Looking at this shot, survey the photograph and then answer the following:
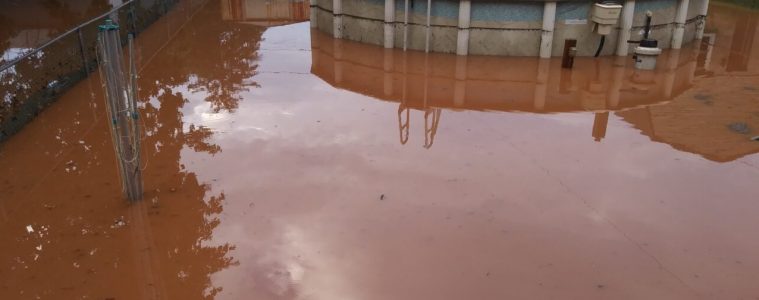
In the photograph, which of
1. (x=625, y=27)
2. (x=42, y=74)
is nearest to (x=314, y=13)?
(x=42, y=74)

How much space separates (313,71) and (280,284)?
33.4 feet

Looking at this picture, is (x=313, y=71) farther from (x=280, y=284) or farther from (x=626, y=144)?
(x=280, y=284)

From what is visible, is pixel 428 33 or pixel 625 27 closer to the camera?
pixel 625 27

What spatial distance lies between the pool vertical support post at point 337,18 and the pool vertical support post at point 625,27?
8733mm

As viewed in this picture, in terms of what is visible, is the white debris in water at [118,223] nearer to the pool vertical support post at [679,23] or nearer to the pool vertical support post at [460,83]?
the pool vertical support post at [460,83]

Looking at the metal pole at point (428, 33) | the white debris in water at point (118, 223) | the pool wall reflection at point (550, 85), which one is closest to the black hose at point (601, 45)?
the pool wall reflection at point (550, 85)

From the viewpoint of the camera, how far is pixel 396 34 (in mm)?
18375

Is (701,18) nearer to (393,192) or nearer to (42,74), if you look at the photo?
(393,192)

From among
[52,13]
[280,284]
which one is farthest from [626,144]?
[52,13]

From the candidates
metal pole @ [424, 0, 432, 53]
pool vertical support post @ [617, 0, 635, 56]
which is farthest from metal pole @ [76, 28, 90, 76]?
pool vertical support post @ [617, 0, 635, 56]

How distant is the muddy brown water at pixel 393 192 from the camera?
687cm

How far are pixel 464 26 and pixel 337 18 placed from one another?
180 inches

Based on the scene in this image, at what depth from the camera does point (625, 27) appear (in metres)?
17.2

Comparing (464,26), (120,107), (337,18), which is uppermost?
(120,107)
